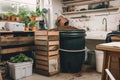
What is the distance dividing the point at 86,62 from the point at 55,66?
119cm

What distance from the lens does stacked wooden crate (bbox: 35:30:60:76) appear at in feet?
11.2

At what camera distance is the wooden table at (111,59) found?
1.76 meters

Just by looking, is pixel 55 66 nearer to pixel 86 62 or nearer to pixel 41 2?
pixel 86 62

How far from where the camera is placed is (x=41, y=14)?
14.6 feet

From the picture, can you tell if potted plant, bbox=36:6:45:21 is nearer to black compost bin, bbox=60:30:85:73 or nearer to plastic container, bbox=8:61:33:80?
black compost bin, bbox=60:30:85:73

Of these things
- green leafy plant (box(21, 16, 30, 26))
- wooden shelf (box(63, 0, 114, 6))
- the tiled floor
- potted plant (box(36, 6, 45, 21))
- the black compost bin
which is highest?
wooden shelf (box(63, 0, 114, 6))

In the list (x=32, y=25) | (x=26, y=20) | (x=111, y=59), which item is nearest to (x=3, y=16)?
(x=26, y=20)

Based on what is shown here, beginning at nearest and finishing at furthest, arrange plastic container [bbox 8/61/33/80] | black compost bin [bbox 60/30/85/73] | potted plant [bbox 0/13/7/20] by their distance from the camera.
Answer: plastic container [bbox 8/61/33/80] < black compost bin [bbox 60/30/85/73] < potted plant [bbox 0/13/7/20]

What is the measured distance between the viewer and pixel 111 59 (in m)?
2.18

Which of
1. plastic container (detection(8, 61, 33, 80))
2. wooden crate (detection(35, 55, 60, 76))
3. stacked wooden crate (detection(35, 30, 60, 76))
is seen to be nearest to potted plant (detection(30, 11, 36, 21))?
stacked wooden crate (detection(35, 30, 60, 76))

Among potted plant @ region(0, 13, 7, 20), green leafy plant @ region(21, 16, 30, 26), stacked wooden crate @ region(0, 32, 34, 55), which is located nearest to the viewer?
stacked wooden crate @ region(0, 32, 34, 55)

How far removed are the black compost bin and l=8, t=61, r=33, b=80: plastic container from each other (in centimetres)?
78

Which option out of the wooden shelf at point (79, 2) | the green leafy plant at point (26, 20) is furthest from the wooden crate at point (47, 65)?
the wooden shelf at point (79, 2)

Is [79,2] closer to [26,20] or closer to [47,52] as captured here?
[26,20]
